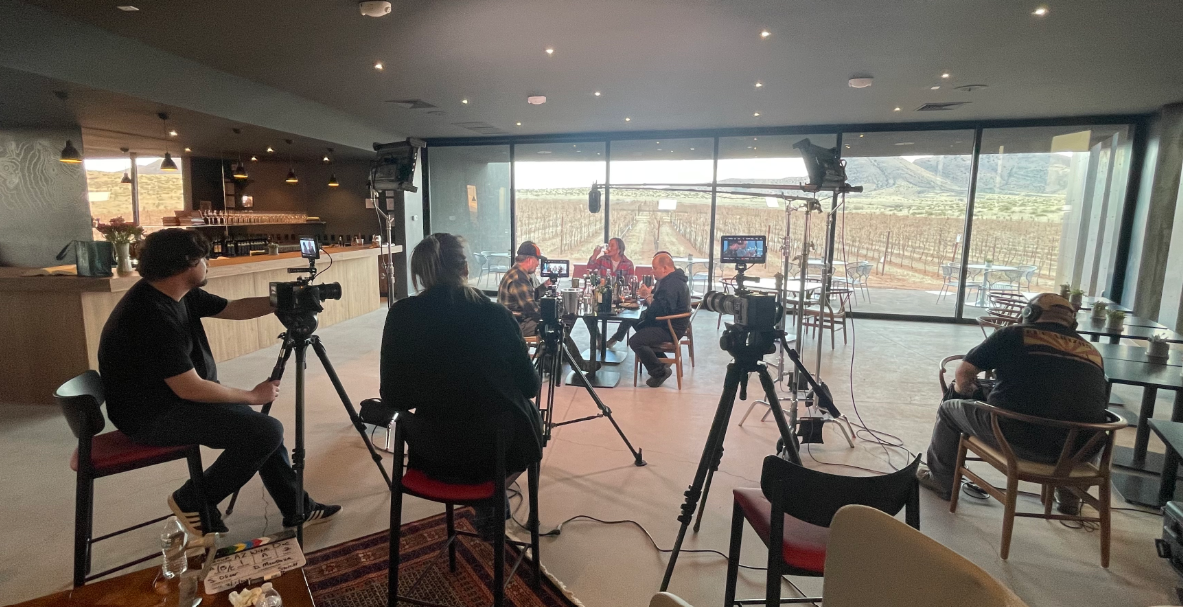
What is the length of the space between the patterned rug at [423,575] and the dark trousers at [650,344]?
243 cm

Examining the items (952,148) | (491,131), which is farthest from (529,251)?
(952,148)

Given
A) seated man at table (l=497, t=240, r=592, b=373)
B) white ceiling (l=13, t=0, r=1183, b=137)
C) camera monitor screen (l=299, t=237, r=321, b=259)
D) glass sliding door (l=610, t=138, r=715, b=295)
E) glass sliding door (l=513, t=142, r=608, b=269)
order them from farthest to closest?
glass sliding door (l=513, t=142, r=608, b=269)
glass sliding door (l=610, t=138, r=715, b=295)
seated man at table (l=497, t=240, r=592, b=373)
white ceiling (l=13, t=0, r=1183, b=137)
camera monitor screen (l=299, t=237, r=321, b=259)

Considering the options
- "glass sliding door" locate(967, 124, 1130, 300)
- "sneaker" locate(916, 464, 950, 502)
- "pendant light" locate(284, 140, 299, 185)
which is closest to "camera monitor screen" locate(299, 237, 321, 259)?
"sneaker" locate(916, 464, 950, 502)

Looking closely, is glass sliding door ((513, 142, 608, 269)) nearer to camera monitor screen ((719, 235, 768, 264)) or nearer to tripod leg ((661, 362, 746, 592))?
camera monitor screen ((719, 235, 768, 264))

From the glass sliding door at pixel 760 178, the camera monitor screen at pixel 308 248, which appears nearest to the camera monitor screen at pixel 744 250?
the camera monitor screen at pixel 308 248

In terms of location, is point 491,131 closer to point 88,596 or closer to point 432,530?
point 432,530

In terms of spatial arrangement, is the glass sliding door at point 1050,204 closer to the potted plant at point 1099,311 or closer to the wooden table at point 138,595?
the potted plant at point 1099,311

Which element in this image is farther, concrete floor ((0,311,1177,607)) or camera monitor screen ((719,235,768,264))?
camera monitor screen ((719,235,768,264))

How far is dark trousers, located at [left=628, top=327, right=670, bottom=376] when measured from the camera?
452 centimetres

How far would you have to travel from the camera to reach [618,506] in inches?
103

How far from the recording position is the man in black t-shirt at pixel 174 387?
1.95 metres

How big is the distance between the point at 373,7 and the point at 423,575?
321cm

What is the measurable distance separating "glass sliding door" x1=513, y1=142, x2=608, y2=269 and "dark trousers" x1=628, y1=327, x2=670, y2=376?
4703 mm

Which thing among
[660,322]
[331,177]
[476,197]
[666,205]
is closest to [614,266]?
[660,322]
